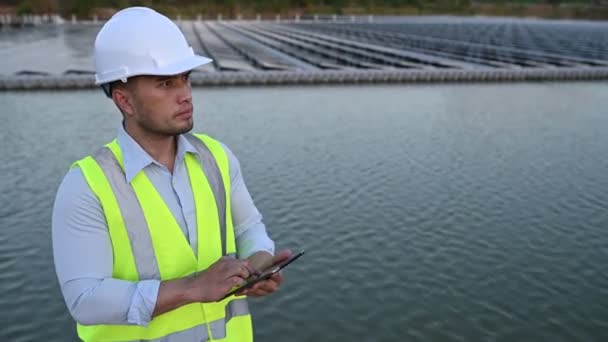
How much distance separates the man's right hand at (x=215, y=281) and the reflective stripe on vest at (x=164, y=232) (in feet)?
0.77

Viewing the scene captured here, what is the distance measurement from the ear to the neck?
7 cm

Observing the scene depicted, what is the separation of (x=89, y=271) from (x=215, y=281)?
0.41 m

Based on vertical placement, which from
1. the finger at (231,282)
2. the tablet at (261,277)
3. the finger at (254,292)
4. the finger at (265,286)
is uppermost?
the finger at (231,282)

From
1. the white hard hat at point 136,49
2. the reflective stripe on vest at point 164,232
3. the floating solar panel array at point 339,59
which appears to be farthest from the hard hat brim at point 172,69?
the floating solar panel array at point 339,59

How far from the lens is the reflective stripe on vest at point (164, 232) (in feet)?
6.18

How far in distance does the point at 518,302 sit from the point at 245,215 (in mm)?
5707

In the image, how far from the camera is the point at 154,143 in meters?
2.05

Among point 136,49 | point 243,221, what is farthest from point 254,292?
point 136,49

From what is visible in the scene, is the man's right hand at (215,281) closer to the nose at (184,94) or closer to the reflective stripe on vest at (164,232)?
the reflective stripe on vest at (164,232)

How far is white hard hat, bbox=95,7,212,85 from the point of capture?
187cm

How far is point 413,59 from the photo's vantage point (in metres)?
29.2

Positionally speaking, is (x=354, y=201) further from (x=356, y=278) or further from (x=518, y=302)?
(x=518, y=302)

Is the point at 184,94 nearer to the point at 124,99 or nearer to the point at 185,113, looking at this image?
the point at 185,113

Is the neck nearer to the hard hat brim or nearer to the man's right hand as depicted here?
the hard hat brim
